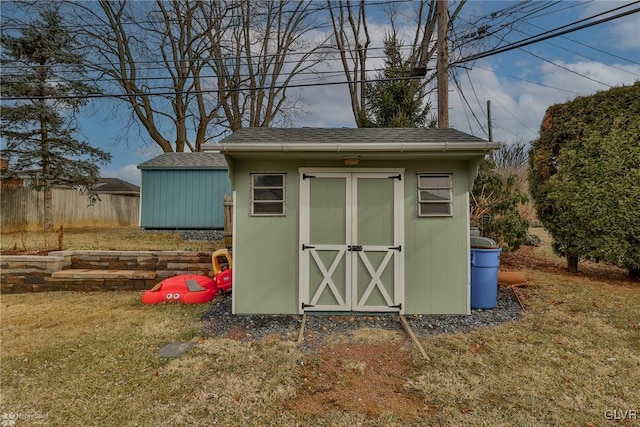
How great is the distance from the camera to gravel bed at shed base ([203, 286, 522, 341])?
12.2 feet

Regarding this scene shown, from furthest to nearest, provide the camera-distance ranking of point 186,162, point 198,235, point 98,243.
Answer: point 186,162, point 198,235, point 98,243

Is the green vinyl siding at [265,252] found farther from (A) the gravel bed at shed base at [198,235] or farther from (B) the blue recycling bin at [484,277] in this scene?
(A) the gravel bed at shed base at [198,235]

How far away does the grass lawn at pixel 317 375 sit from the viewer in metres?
2.23

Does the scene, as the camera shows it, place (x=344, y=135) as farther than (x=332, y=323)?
Yes

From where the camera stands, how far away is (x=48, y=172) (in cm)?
1013

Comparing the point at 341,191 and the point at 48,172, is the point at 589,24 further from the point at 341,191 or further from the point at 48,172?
the point at 48,172

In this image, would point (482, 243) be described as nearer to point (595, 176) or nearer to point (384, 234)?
point (384, 234)

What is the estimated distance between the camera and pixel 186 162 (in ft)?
35.7

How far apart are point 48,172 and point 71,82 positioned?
3.44 meters

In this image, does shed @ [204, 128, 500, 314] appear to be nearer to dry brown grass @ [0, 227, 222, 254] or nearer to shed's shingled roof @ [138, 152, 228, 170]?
dry brown grass @ [0, 227, 222, 254]

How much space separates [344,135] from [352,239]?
1.61m

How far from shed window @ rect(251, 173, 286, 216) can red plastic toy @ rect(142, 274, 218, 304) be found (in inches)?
63.8

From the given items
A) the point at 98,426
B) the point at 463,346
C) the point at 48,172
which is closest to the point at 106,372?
the point at 98,426

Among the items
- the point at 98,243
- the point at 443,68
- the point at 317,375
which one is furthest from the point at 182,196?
the point at 317,375
